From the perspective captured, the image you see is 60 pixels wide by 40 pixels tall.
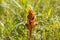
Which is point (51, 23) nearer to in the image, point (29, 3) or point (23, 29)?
point (23, 29)

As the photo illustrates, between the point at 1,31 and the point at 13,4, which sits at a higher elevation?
the point at 13,4

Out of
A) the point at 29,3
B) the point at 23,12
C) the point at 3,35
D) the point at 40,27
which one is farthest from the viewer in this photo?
the point at 29,3

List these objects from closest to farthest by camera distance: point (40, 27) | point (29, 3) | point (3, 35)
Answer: point (3, 35) < point (40, 27) < point (29, 3)

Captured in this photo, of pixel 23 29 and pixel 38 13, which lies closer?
pixel 23 29

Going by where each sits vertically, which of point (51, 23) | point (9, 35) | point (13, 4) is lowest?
point (9, 35)

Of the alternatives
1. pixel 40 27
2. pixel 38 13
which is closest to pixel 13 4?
pixel 38 13

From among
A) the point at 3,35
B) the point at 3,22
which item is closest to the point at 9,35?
the point at 3,35
